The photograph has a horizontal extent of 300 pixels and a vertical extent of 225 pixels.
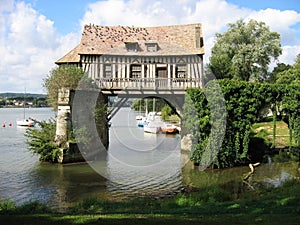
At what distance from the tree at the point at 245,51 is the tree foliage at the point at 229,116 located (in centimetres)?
1595

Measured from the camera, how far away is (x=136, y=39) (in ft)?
84.4

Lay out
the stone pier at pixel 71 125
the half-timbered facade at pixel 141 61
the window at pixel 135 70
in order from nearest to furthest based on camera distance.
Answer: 1. the stone pier at pixel 71 125
2. the half-timbered facade at pixel 141 61
3. the window at pixel 135 70

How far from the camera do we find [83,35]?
25.6 m

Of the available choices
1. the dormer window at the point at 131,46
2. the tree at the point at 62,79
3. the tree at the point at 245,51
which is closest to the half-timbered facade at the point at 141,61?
the dormer window at the point at 131,46

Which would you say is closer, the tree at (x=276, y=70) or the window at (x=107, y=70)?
the window at (x=107, y=70)

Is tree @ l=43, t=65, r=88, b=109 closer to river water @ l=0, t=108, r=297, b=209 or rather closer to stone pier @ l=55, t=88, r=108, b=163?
stone pier @ l=55, t=88, r=108, b=163

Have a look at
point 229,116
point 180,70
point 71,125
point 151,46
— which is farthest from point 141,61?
point 229,116

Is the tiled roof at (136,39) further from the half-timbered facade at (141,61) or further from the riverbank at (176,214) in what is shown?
the riverbank at (176,214)

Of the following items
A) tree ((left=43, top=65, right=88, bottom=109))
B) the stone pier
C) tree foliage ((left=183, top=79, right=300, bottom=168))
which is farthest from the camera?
tree ((left=43, top=65, right=88, bottom=109))

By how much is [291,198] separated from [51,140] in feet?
48.2

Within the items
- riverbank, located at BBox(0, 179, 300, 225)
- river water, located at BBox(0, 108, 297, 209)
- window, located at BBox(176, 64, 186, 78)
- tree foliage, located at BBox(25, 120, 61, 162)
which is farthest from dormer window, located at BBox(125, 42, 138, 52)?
riverbank, located at BBox(0, 179, 300, 225)

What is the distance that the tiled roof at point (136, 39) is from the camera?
2475 centimetres

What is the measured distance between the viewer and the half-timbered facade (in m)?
24.3

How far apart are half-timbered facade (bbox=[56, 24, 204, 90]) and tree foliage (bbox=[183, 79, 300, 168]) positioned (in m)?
5.65
